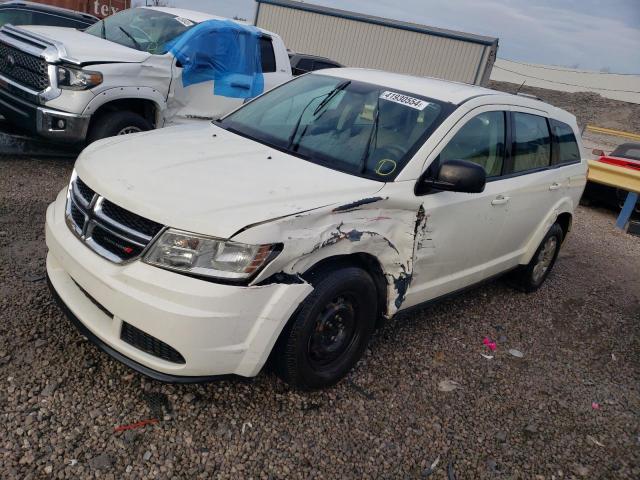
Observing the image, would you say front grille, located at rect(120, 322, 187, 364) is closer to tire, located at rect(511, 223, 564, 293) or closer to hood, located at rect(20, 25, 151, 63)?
tire, located at rect(511, 223, 564, 293)

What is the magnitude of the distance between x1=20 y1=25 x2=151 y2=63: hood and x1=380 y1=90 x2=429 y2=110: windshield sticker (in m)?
3.43

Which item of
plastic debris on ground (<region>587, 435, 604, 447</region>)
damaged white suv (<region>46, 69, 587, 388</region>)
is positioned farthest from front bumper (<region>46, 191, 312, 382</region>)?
plastic debris on ground (<region>587, 435, 604, 447</region>)

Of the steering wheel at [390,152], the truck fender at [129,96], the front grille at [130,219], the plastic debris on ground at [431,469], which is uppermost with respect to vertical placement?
the steering wheel at [390,152]

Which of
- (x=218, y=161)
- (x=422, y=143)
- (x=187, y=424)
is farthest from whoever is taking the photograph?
(x=422, y=143)

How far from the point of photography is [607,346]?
4504 millimetres

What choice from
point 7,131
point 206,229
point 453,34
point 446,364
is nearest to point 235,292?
point 206,229

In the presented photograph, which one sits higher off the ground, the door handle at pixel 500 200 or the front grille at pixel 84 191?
the door handle at pixel 500 200

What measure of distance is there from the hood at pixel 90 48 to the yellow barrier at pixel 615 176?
782 cm

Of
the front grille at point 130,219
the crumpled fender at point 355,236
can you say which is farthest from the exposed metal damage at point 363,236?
the front grille at point 130,219

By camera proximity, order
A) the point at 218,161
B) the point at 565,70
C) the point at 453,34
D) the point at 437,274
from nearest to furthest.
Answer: the point at 218,161 < the point at 437,274 < the point at 453,34 < the point at 565,70

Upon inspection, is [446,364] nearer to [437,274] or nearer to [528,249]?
[437,274]

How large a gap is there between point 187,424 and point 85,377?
630 millimetres

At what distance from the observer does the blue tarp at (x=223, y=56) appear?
21.3 ft

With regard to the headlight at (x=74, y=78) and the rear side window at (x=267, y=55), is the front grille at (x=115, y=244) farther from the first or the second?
the rear side window at (x=267, y=55)
